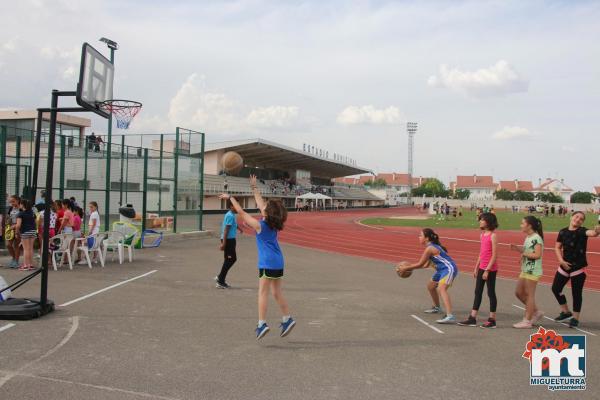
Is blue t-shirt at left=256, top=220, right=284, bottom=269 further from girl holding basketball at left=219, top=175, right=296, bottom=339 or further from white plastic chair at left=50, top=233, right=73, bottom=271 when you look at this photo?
white plastic chair at left=50, top=233, right=73, bottom=271

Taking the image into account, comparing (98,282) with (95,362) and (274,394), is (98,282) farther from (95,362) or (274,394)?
(274,394)

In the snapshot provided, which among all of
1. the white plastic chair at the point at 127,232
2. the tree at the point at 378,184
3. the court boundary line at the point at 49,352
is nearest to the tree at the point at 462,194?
the tree at the point at 378,184

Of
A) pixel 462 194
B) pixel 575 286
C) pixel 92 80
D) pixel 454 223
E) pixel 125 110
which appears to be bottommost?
pixel 454 223

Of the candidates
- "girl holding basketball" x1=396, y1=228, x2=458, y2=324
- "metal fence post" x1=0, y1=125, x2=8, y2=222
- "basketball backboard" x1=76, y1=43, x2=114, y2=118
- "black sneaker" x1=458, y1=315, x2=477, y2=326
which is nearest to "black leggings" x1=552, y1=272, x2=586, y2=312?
"black sneaker" x1=458, y1=315, x2=477, y2=326

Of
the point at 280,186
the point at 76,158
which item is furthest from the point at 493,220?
the point at 280,186

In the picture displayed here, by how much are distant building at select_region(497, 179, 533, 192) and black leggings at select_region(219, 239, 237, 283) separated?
18084 centimetres

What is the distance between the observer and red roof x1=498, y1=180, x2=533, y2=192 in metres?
180

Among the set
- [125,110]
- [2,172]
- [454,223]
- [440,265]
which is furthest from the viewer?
[454,223]

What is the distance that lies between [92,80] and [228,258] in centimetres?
384

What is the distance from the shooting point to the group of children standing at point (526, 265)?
7.00m

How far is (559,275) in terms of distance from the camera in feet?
24.4

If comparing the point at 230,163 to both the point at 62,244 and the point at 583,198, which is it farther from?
the point at 583,198

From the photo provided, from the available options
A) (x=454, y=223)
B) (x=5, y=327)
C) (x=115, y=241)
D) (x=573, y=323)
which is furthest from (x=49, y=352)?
(x=454, y=223)
